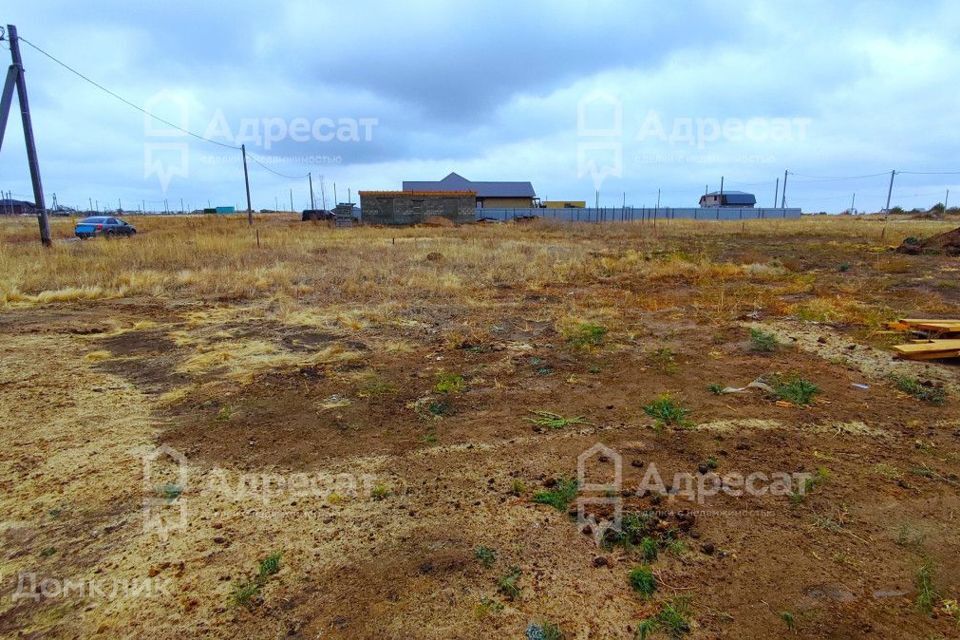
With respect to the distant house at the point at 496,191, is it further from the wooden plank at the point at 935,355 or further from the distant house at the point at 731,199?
the wooden plank at the point at 935,355

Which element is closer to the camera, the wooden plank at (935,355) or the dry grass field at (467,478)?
the dry grass field at (467,478)

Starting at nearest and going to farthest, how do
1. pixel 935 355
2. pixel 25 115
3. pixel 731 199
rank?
pixel 935 355, pixel 25 115, pixel 731 199

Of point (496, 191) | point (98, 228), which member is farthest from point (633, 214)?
point (98, 228)

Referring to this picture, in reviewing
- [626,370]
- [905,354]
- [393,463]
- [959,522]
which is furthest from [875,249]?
[393,463]

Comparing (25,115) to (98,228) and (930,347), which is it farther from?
(930,347)

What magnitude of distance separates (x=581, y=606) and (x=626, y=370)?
132 inches

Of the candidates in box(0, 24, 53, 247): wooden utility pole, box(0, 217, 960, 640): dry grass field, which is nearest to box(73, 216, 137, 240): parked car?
box(0, 24, 53, 247): wooden utility pole

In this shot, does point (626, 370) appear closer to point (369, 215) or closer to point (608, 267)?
point (608, 267)

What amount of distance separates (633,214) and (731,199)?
2779 centimetres

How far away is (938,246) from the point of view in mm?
17125

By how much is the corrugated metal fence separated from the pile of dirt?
23.0 metres

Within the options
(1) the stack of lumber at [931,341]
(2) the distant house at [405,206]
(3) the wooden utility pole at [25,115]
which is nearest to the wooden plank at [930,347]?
(1) the stack of lumber at [931,341]

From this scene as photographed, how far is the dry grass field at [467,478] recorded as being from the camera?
2164 millimetres

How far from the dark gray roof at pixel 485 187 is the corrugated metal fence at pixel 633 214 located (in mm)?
7483
